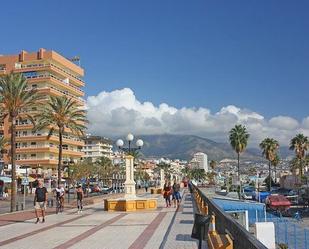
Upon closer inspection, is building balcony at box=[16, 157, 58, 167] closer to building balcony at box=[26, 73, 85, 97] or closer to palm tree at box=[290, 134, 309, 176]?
building balcony at box=[26, 73, 85, 97]

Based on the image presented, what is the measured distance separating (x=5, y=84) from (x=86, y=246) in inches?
793

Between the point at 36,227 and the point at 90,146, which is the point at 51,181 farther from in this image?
the point at 90,146

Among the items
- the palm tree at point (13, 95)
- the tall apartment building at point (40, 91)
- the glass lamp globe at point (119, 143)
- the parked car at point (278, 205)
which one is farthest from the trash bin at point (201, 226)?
the tall apartment building at point (40, 91)

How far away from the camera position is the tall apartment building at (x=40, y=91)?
88125 millimetres

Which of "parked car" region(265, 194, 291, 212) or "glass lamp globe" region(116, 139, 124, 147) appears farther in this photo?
"parked car" region(265, 194, 291, 212)

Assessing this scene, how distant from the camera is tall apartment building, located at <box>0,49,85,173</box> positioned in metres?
88.1

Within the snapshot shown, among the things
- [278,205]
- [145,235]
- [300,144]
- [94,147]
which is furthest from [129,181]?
[94,147]

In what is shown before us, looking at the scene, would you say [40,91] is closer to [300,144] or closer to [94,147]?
[300,144]

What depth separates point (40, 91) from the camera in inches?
3423

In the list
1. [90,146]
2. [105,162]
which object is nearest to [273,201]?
[105,162]

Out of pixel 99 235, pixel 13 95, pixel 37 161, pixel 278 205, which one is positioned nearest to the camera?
pixel 99 235

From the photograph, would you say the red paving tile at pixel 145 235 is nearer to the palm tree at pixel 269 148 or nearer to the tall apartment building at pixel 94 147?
the palm tree at pixel 269 148

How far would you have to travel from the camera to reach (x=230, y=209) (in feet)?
115

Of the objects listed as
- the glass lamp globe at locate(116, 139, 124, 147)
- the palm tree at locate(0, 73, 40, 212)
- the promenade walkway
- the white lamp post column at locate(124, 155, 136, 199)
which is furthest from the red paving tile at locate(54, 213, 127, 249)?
the palm tree at locate(0, 73, 40, 212)
